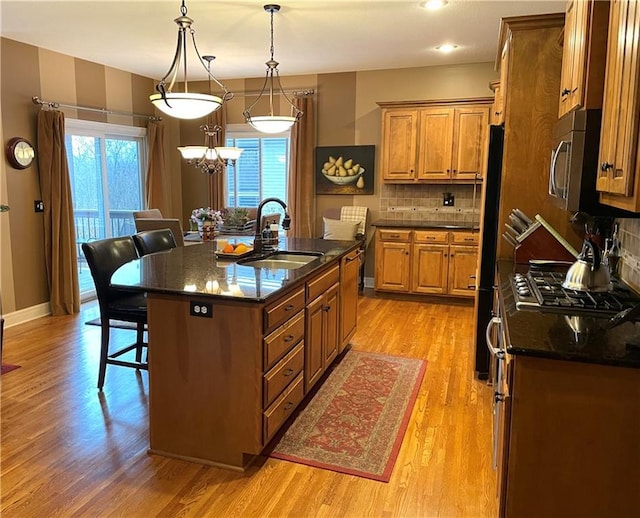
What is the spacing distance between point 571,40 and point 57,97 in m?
4.92

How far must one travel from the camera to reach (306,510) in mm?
2137

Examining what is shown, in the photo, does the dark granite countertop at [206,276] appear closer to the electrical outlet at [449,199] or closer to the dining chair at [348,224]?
the dining chair at [348,224]

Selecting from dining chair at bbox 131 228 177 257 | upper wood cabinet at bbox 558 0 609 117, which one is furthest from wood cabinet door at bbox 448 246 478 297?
upper wood cabinet at bbox 558 0 609 117

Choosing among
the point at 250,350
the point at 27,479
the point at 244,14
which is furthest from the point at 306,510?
the point at 244,14

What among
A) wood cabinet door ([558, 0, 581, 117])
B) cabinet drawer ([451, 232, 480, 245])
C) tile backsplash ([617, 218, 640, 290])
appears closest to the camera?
wood cabinet door ([558, 0, 581, 117])

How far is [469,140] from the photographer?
216 inches

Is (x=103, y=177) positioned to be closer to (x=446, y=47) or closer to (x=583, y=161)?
(x=446, y=47)

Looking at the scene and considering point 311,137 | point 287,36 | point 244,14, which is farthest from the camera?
point 311,137

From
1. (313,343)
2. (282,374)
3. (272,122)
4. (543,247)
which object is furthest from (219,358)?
(272,122)

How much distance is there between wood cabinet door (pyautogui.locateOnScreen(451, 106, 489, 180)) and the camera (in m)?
5.43

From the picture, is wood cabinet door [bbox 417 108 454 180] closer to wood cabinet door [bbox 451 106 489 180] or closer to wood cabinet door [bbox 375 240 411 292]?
wood cabinet door [bbox 451 106 489 180]

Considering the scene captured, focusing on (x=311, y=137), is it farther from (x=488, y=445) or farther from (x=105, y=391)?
(x=488, y=445)

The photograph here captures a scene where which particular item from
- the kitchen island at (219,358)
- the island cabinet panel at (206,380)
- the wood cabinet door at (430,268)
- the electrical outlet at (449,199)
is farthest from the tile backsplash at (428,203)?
the island cabinet panel at (206,380)

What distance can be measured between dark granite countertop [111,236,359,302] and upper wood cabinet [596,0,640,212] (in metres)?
1.43
